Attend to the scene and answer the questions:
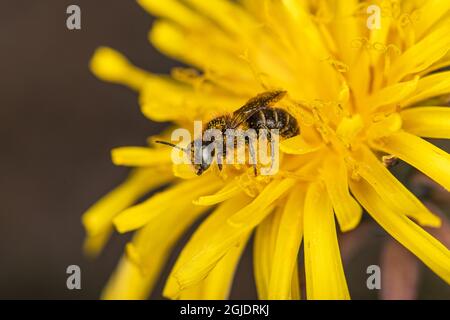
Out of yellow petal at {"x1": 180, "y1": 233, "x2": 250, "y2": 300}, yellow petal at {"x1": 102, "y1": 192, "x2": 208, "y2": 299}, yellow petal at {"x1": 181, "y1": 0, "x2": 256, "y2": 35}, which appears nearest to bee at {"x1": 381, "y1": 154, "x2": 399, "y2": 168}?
yellow petal at {"x1": 180, "y1": 233, "x2": 250, "y2": 300}

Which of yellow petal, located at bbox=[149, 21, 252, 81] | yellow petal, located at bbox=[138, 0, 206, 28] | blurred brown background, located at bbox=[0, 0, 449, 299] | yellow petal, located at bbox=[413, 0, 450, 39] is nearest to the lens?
yellow petal, located at bbox=[413, 0, 450, 39]

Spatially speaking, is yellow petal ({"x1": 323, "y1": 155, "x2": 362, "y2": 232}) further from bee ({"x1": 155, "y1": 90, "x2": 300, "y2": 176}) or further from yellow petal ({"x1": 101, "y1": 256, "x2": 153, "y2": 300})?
yellow petal ({"x1": 101, "y1": 256, "x2": 153, "y2": 300})

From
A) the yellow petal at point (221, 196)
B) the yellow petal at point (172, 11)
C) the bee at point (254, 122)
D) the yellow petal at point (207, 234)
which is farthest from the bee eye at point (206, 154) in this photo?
the yellow petal at point (172, 11)

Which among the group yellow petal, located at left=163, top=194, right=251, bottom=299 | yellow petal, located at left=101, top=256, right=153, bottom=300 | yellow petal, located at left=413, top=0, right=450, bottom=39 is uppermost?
yellow petal, located at left=413, top=0, right=450, bottom=39

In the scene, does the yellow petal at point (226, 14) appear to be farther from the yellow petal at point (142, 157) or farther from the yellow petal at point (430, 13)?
the yellow petal at point (430, 13)

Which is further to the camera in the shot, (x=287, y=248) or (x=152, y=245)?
(x=152, y=245)

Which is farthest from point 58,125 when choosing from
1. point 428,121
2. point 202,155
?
point 428,121

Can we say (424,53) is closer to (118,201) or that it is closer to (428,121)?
(428,121)
